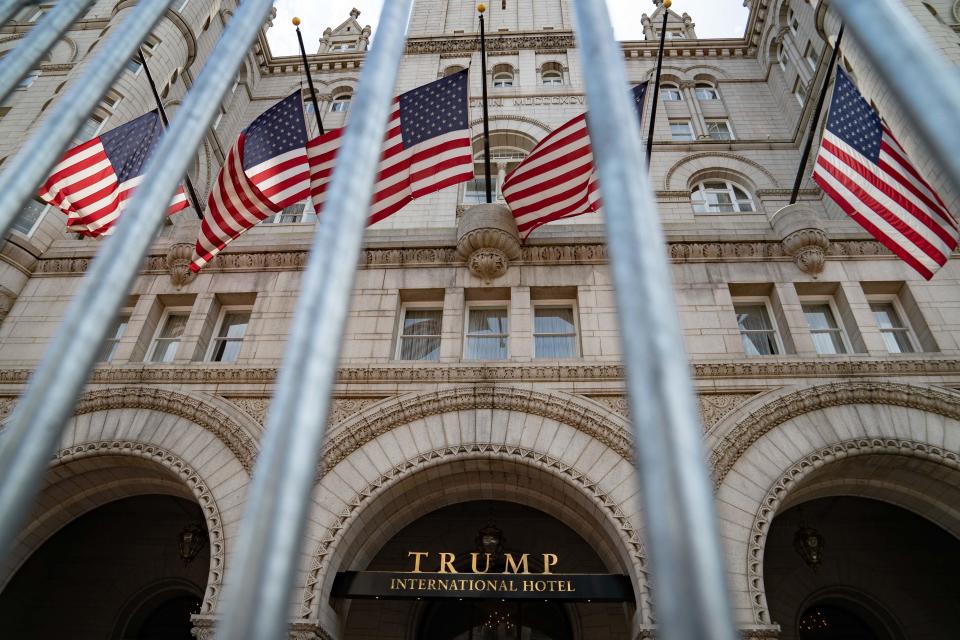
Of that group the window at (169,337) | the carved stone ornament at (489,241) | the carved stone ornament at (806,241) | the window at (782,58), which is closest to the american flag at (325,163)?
the carved stone ornament at (489,241)

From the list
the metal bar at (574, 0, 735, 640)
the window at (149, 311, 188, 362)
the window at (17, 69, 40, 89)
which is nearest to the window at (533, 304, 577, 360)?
the metal bar at (574, 0, 735, 640)

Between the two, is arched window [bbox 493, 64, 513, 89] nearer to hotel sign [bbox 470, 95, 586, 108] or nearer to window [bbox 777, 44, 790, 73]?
hotel sign [bbox 470, 95, 586, 108]

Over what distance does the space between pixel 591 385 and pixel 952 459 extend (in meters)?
5.88

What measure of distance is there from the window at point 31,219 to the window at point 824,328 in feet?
60.2

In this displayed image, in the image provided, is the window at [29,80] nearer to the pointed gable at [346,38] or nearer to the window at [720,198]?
the pointed gable at [346,38]

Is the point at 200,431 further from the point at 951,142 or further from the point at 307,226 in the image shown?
the point at 951,142

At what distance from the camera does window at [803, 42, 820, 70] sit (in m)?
18.5

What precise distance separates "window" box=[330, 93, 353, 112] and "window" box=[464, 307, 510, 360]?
1401 centimetres

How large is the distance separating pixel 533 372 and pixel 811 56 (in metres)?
16.6

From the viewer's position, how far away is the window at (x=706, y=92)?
21656 mm

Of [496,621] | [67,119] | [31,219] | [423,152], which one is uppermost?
[31,219]

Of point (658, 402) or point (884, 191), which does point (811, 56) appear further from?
point (658, 402)

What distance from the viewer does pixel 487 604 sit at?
12555 mm

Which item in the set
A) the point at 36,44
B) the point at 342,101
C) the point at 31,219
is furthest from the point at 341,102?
the point at 36,44
